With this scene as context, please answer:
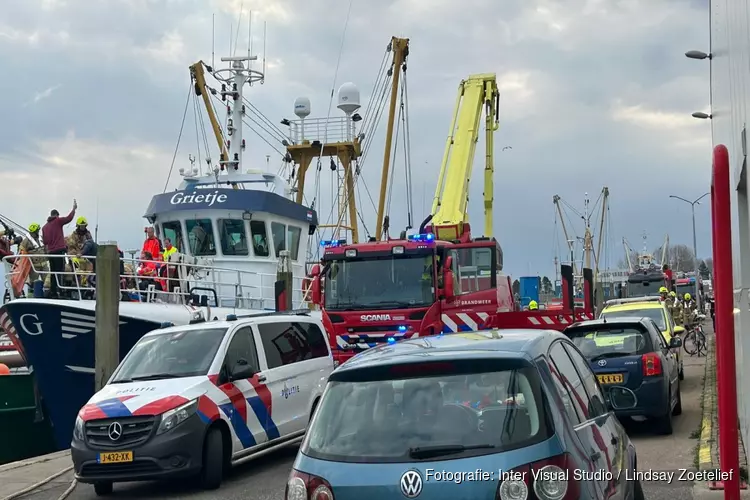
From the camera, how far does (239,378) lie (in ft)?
32.7

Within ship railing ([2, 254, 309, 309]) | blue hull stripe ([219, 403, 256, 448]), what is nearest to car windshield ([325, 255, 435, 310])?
ship railing ([2, 254, 309, 309])

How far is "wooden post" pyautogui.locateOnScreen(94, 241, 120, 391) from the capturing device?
1323 cm

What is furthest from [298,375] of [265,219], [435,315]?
[265,219]

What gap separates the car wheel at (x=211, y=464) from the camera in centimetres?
916

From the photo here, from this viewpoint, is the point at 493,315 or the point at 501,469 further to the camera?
the point at 493,315

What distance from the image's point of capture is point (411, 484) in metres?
4.17

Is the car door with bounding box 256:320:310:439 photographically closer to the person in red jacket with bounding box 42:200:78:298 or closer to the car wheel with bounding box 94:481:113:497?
the car wheel with bounding box 94:481:113:497

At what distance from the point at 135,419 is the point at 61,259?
8.45m

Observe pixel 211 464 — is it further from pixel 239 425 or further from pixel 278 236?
pixel 278 236

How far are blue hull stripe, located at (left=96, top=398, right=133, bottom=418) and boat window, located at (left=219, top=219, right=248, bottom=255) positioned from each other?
11228mm

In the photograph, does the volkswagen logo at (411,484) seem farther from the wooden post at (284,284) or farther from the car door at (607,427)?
the wooden post at (284,284)

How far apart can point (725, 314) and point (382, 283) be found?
9301 mm

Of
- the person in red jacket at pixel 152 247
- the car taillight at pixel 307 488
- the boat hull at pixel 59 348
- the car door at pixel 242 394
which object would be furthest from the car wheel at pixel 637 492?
the person in red jacket at pixel 152 247

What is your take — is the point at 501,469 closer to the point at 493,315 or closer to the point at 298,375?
the point at 298,375
